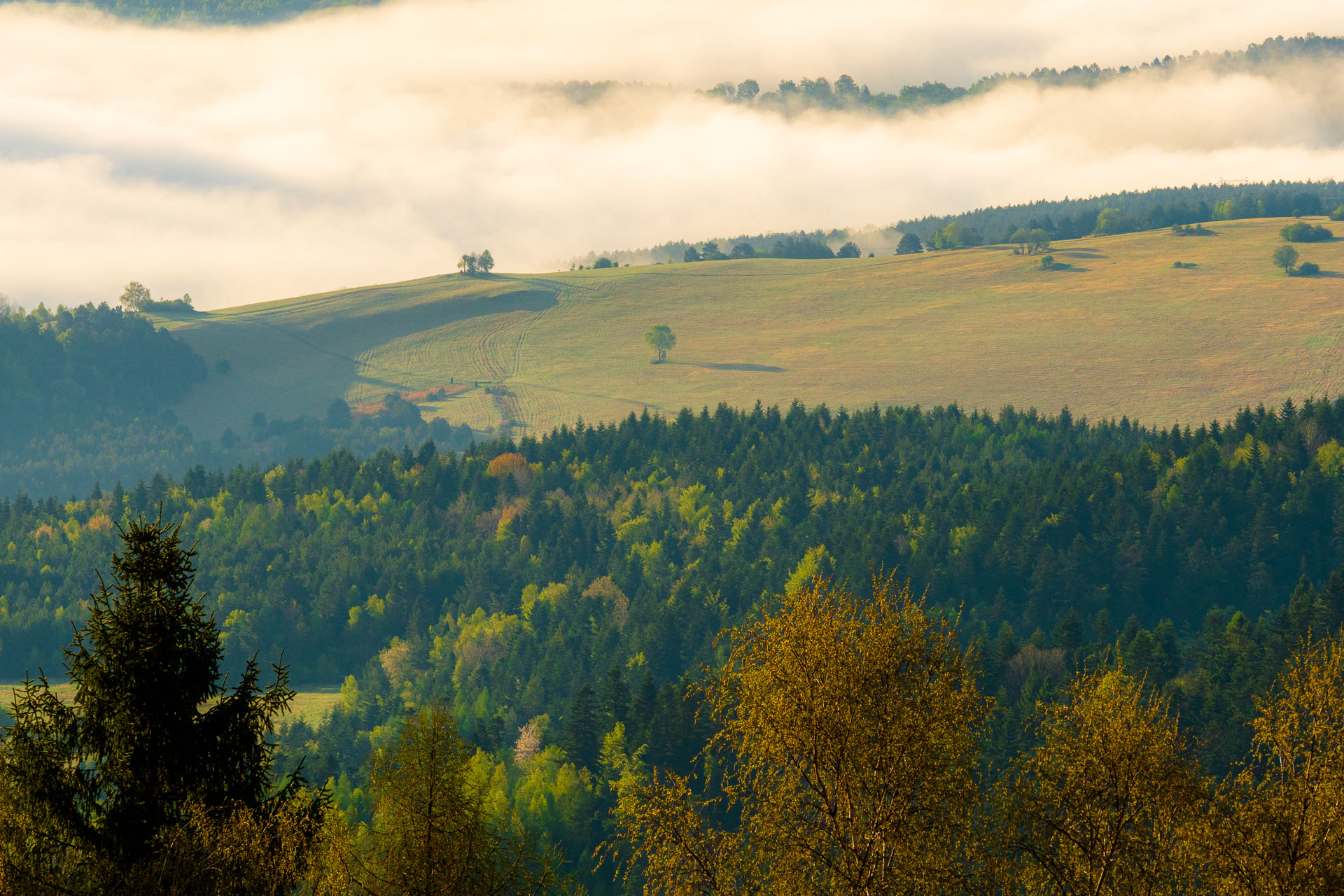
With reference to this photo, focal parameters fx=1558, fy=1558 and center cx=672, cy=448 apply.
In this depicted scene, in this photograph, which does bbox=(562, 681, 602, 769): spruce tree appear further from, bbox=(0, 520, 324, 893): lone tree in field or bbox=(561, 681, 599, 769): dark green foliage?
bbox=(0, 520, 324, 893): lone tree in field

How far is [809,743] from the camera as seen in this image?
2908 centimetres

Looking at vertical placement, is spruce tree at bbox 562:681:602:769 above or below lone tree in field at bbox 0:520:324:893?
below

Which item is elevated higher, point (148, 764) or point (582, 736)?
point (148, 764)

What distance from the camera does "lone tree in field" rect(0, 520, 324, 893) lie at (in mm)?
26219

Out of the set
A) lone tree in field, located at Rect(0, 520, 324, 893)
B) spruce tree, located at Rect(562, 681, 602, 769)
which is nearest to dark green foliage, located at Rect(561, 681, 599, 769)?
spruce tree, located at Rect(562, 681, 602, 769)

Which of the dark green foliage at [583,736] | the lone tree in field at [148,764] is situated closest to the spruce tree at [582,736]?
the dark green foliage at [583,736]

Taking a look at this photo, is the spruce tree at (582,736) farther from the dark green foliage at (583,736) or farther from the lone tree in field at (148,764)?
the lone tree in field at (148,764)

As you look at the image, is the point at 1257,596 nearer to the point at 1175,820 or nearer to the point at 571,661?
the point at 571,661

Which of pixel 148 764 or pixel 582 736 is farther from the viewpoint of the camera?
pixel 582 736

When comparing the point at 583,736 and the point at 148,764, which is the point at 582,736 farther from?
the point at 148,764

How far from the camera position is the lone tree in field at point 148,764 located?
2622 cm

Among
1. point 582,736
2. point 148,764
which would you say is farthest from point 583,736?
point 148,764

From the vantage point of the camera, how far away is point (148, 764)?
2789 cm

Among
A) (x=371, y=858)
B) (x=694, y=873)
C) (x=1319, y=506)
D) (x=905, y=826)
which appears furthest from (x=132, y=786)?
(x=1319, y=506)
